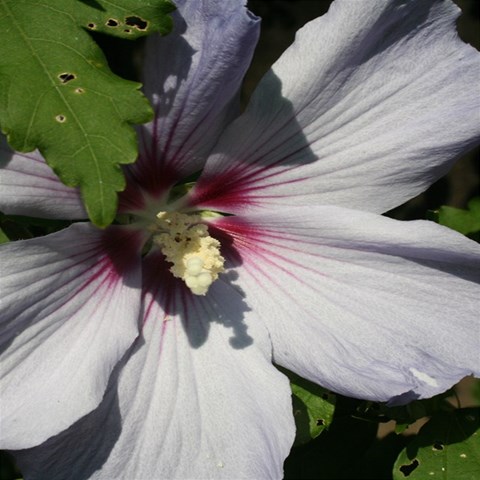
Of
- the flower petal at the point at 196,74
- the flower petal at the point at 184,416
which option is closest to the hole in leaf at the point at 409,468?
the flower petal at the point at 184,416

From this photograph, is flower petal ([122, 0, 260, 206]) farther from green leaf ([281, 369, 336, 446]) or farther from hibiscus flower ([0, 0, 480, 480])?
green leaf ([281, 369, 336, 446])

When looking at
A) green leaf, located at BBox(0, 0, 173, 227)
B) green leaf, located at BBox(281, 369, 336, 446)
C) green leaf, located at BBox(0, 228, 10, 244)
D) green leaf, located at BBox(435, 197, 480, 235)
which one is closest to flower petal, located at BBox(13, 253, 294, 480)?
green leaf, located at BBox(281, 369, 336, 446)

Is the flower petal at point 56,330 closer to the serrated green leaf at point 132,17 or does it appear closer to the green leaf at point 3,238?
the green leaf at point 3,238

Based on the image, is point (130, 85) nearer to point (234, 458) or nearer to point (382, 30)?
point (382, 30)

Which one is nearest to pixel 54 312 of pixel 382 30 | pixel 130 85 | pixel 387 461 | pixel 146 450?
pixel 146 450

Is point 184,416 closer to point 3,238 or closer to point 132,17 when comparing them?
point 3,238

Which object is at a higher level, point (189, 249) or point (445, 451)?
point (189, 249)

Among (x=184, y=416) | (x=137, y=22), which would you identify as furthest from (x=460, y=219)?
(x=137, y=22)
